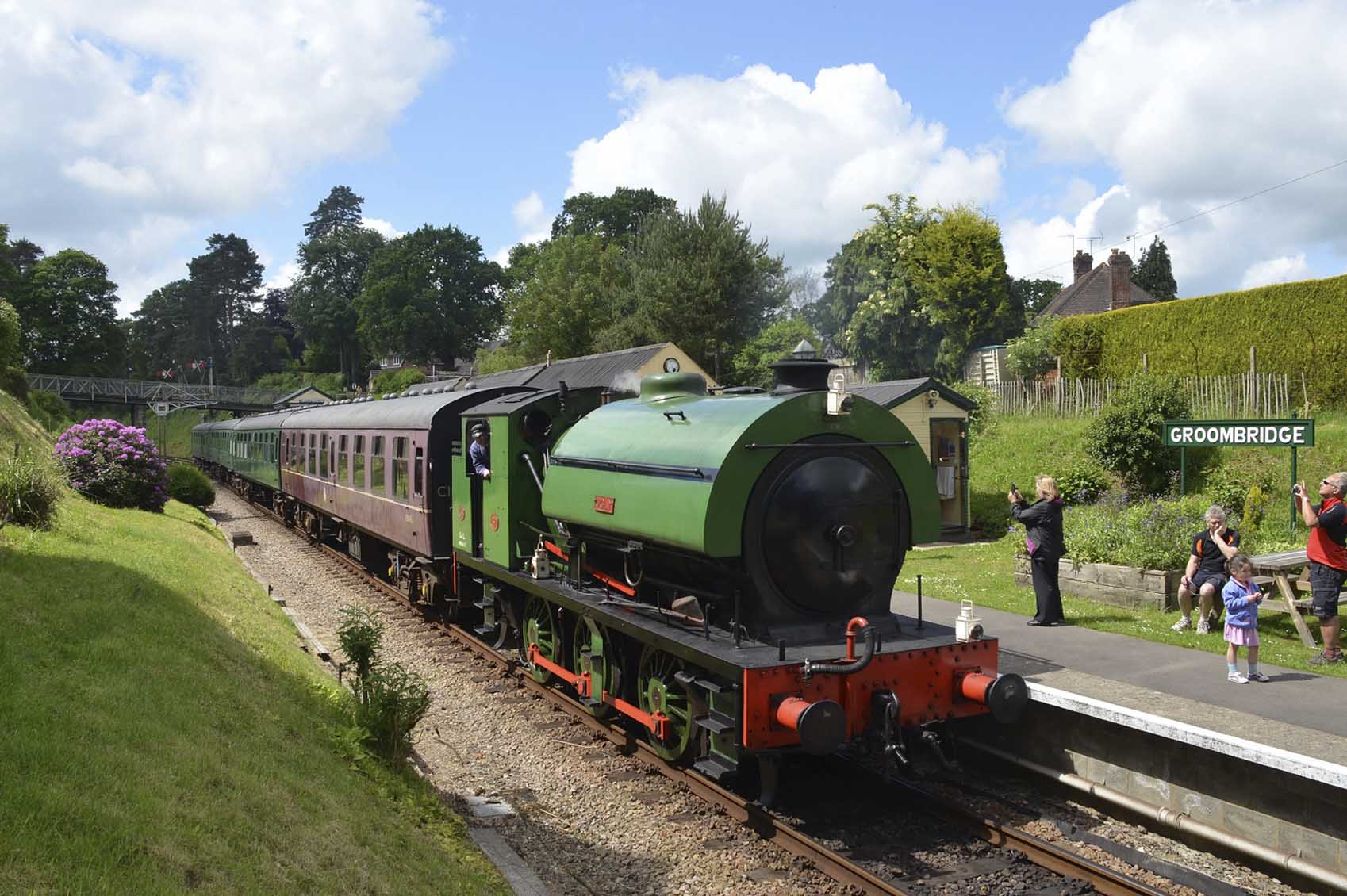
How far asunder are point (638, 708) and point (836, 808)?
5.79 ft

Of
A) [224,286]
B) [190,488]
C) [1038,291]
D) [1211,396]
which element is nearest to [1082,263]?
[1038,291]

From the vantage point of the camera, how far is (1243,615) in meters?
7.62

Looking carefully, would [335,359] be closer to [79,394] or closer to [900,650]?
[79,394]

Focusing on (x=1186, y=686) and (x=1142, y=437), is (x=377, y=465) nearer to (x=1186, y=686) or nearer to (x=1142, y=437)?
(x=1186, y=686)

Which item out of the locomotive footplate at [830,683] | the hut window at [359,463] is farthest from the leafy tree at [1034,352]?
the locomotive footplate at [830,683]

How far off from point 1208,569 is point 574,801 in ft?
22.2

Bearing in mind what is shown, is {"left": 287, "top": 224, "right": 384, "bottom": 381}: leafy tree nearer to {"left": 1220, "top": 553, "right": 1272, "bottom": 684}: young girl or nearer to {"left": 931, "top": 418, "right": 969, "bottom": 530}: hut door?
{"left": 931, "top": 418, "right": 969, "bottom": 530}: hut door

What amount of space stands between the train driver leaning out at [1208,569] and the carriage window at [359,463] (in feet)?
38.7

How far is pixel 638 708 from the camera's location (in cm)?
764

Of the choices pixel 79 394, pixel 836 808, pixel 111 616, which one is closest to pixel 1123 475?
pixel 836 808

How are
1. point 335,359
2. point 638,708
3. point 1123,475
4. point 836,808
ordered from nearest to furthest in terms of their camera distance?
point 836,808 < point 638,708 < point 1123,475 < point 335,359

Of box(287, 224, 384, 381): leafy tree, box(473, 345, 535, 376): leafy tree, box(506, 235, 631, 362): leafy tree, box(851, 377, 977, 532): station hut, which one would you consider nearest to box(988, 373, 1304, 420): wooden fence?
box(851, 377, 977, 532): station hut

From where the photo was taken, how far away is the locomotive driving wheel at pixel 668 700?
7016 mm

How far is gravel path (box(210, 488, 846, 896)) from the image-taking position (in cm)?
582
